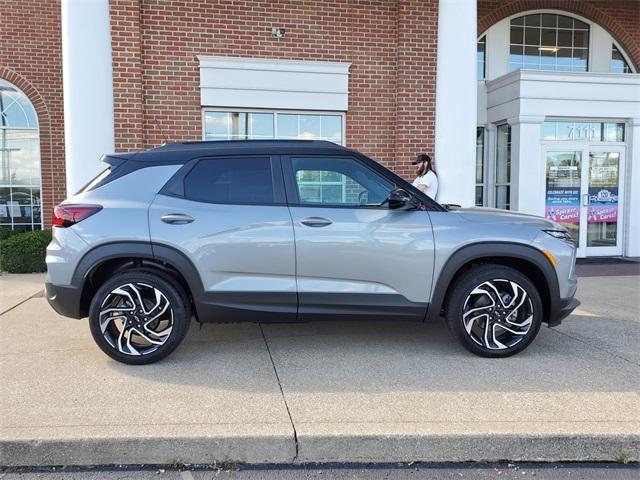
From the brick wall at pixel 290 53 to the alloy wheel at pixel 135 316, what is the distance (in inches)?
160

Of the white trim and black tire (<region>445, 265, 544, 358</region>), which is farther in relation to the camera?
the white trim

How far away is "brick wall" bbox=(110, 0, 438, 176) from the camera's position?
7723mm

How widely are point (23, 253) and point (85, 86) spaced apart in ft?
10.4

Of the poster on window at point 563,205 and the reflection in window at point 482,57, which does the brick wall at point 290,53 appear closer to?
the reflection in window at point 482,57

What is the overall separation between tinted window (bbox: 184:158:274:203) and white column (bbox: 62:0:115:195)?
11.6ft

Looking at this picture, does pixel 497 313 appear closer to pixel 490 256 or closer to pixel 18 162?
pixel 490 256

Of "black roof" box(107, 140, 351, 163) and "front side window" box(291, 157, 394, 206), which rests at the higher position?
"black roof" box(107, 140, 351, 163)

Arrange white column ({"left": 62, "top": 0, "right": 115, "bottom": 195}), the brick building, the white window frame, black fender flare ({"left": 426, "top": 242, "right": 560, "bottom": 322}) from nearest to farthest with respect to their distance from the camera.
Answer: black fender flare ({"left": 426, "top": 242, "right": 560, "bottom": 322})
white column ({"left": 62, "top": 0, "right": 115, "bottom": 195})
the brick building
the white window frame

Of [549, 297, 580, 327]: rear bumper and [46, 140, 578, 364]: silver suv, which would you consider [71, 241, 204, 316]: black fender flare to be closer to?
[46, 140, 578, 364]: silver suv

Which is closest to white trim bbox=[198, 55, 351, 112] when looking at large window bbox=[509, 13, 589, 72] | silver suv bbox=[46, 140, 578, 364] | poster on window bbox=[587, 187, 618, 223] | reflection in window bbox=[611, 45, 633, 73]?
silver suv bbox=[46, 140, 578, 364]

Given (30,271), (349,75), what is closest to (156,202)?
(349,75)

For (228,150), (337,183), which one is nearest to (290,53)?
(228,150)

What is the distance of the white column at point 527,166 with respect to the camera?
379 inches

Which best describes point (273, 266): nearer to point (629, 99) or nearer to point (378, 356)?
point (378, 356)
